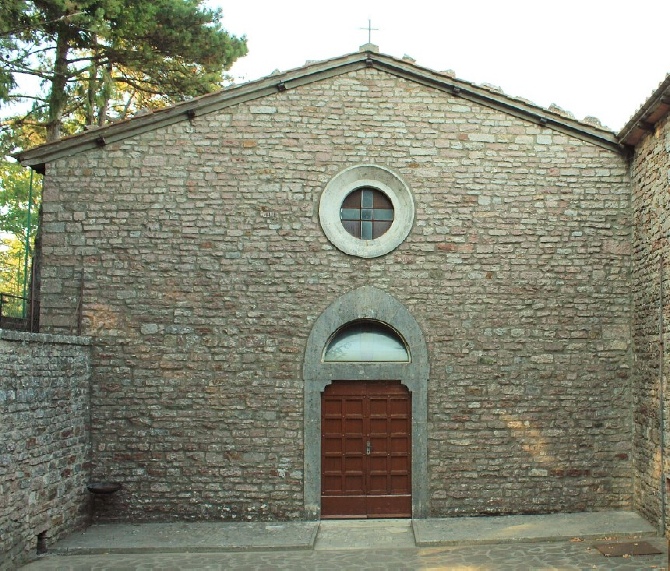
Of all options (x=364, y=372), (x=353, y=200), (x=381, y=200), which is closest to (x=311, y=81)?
(x=353, y=200)

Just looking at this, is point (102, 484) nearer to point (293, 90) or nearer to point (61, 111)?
point (293, 90)

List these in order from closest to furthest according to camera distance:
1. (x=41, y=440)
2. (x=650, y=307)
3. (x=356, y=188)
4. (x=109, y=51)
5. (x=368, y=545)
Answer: (x=41, y=440)
(x=368, y=545)
(x=650, y=307)
(x=356, y=188)
(x=109, y=51)

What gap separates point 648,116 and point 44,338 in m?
7.80

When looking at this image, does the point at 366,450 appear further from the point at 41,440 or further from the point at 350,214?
the point at 41,440

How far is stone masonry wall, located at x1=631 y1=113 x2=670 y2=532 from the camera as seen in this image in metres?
8.38

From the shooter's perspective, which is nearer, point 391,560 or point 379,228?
point 391,560

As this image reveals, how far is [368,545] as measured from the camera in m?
8.24

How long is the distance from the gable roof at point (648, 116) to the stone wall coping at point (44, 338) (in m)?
7.68

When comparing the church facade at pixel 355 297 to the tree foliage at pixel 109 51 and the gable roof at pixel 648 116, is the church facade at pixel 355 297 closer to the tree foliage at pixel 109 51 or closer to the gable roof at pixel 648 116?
the gable roof at pixel 648 116

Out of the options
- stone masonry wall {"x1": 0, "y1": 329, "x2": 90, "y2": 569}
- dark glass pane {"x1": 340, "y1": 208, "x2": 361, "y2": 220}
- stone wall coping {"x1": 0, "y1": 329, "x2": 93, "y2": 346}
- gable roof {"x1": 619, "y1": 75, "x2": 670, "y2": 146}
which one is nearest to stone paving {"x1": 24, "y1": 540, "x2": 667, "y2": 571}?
stone masonry wall {"x1": 0, "y1": 329, "x2": 90, "y2": 569}

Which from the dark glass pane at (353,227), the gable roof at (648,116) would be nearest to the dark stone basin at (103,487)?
the dark glass pane at (353,227)

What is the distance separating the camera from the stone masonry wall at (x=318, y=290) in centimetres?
916

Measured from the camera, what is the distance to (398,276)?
30.9 ft

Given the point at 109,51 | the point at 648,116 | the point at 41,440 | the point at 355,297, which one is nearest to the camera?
the point at 41,440
